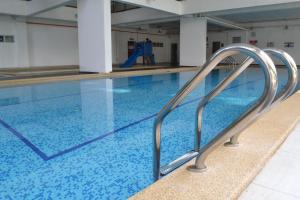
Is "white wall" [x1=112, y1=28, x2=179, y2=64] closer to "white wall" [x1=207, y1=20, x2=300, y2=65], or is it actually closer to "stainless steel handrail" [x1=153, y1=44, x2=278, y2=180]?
"white wall" [x1=207, y1=20, x2=300, y2=65]

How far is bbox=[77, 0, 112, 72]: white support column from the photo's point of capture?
28.2 ft

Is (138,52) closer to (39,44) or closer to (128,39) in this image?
(128,39)

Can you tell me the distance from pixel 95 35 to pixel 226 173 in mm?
8342

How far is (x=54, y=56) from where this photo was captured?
1430 centimetres

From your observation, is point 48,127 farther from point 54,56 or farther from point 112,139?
point 54,56

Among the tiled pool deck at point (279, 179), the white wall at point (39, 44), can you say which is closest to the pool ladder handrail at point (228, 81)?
the tiled pool deck at point (279, 179)

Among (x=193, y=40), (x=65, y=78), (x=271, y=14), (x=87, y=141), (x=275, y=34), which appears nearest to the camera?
(x=87, y=141)

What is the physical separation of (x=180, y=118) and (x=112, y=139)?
1.25m

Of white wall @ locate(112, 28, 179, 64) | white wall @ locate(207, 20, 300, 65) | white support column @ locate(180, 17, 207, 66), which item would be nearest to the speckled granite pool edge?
white support column @ locate(180, 17, 207, 66)

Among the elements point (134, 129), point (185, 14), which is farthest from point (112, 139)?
point (185, 14)

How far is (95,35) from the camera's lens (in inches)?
349

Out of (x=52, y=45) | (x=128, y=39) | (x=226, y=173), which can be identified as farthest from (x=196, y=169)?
(x=128, y=39)

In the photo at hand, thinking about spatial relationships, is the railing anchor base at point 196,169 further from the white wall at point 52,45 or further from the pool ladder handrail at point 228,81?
the white wall at point 52,45

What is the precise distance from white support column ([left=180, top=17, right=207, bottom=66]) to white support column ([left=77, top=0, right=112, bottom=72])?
575cm
